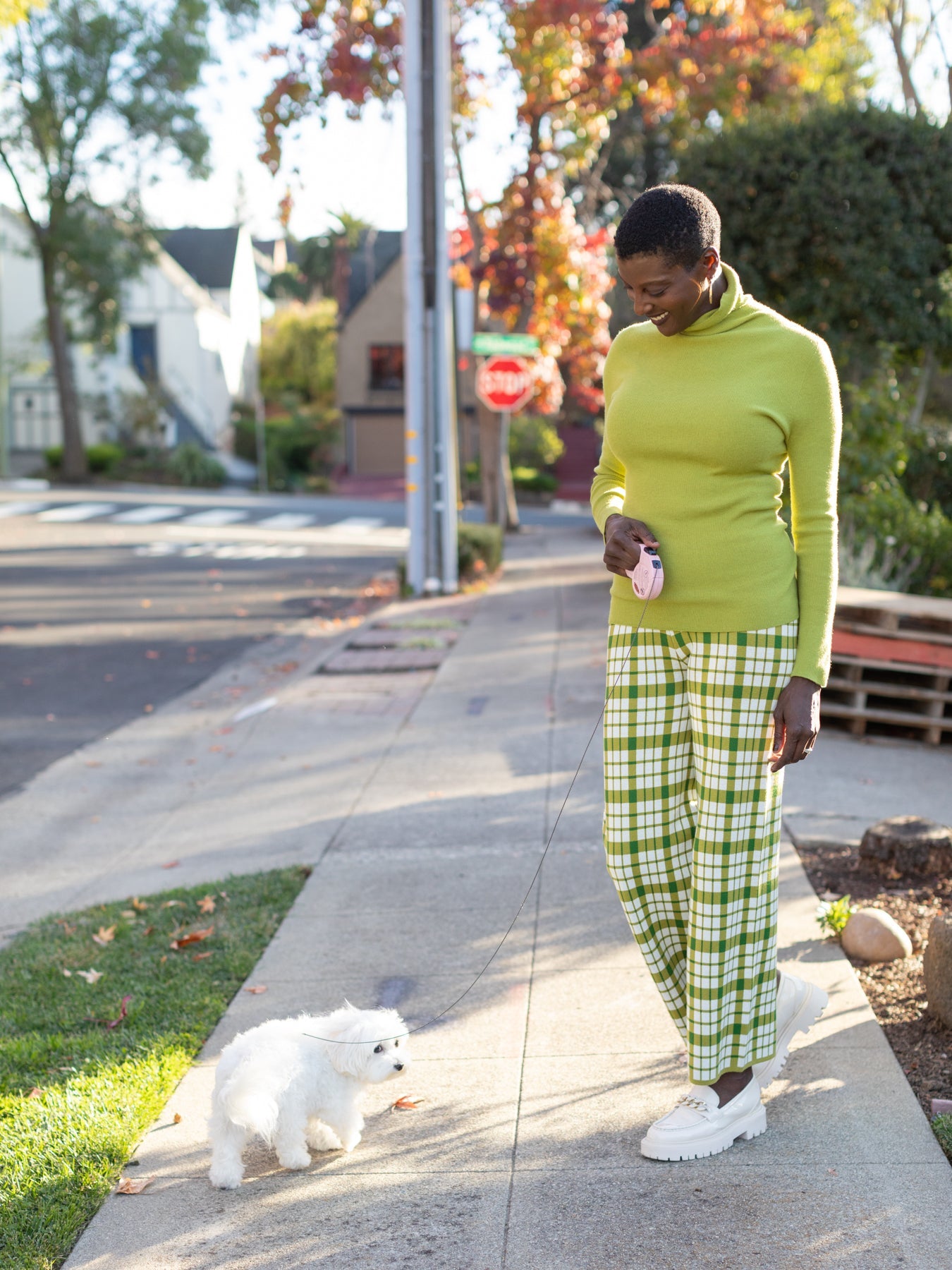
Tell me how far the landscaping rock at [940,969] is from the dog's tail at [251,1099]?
1781 millimetres

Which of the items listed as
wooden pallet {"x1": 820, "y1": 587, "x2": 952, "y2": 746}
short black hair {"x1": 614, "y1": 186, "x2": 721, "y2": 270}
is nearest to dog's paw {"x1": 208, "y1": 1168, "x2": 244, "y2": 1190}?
short black hair {"x1": 614, "y1": 186, "x2": 721, "y2": 270}

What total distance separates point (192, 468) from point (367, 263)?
49.3ft

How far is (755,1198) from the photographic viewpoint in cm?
260

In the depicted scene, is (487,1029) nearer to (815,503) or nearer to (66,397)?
(815,503)

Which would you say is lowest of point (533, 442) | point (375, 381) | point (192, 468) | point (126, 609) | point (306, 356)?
point (126, 609)

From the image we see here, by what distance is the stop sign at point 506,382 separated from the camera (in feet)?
57.2

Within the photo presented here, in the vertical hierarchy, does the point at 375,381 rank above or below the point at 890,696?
above

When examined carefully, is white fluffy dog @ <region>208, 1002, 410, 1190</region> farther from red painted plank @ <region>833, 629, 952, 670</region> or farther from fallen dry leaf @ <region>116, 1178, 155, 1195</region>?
red painted plank @ <region>833, 629, 952, 670</region>

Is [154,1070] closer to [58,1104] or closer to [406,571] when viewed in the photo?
[58,1104]

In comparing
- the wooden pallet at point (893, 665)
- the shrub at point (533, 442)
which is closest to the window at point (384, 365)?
the shrub at point (533, 442)

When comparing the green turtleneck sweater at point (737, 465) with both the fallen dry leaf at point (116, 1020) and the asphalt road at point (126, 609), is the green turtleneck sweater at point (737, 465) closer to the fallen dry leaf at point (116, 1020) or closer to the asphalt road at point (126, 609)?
the fallen dry leaf at point (116, 1020)

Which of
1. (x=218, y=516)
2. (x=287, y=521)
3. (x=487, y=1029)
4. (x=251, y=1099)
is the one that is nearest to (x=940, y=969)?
(x=487, y=1029)

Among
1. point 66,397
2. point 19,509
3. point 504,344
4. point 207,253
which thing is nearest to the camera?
point 504,344

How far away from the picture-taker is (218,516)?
80.9 ft
